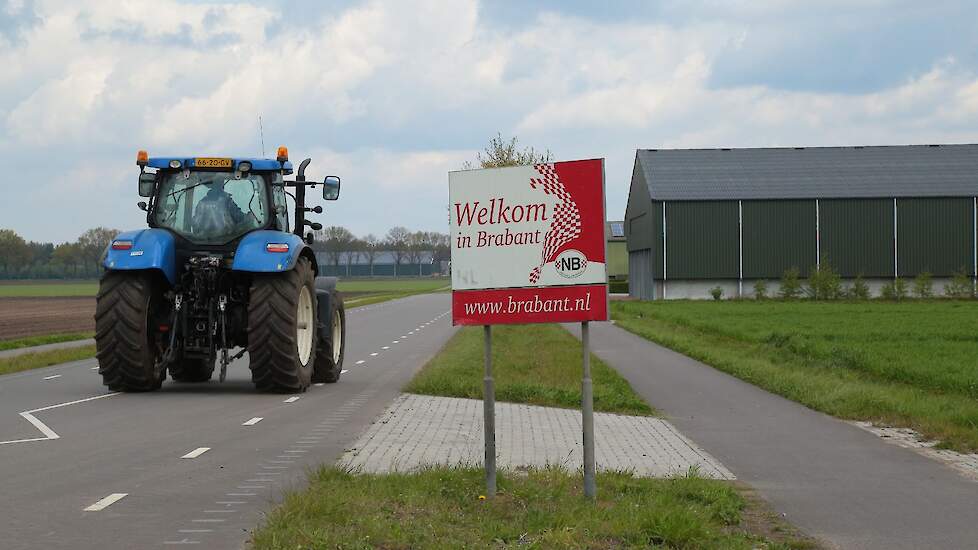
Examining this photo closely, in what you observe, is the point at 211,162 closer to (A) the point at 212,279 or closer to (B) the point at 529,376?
(A) the point at 212,279

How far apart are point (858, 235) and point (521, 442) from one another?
57.4 metres

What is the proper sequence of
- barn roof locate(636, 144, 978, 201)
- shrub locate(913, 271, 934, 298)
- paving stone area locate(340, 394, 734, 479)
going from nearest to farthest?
paving stone area locate(340, 394, 734, 479) < shrub locate(913, 271, 934, 298) < barn roof locate(636, 144, 978, 201)

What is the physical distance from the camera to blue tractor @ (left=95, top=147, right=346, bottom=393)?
15.9m

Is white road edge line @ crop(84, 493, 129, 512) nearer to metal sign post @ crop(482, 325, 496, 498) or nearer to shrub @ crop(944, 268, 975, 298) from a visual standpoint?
metal sign post @ crop(482, 325, 496, 498)

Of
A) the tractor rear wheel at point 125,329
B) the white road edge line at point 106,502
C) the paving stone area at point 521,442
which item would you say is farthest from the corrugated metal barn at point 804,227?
the white road edge line at point 106,502

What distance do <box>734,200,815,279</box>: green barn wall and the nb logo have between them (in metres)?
58.4

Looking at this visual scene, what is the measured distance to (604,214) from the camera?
8.11m

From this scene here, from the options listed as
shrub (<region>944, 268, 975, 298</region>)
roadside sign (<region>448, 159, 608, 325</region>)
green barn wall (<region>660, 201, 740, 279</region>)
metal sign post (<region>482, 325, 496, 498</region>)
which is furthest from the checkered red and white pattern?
shrub (<region>944, 268, 975, 298</region>)

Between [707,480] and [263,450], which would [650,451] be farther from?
[263,450]

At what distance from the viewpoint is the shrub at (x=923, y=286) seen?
61.2 meters

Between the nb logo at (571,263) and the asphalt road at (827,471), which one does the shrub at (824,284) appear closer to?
the asphalt road at (827,471)

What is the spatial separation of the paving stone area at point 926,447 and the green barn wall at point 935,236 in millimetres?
53920

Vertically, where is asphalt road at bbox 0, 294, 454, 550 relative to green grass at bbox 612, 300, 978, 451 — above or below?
above

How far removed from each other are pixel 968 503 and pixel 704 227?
57.9m
